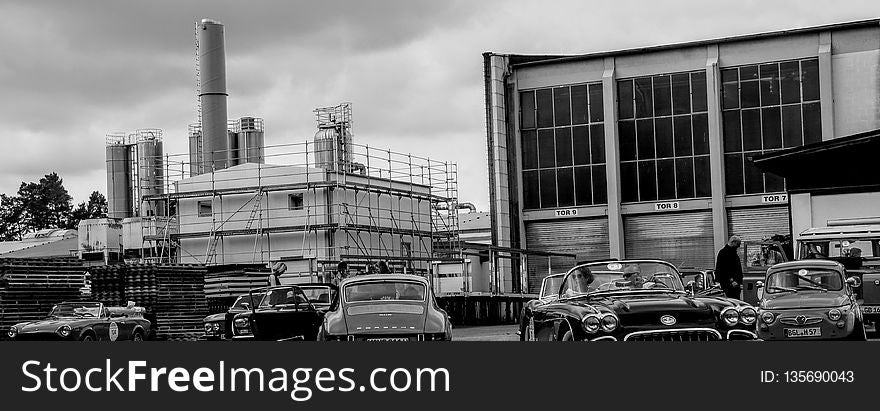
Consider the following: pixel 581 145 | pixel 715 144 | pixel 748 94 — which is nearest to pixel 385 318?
pixel 715 144

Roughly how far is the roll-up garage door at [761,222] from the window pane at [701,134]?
10.9ft

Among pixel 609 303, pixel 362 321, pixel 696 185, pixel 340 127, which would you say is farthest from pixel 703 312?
pixel 340 127

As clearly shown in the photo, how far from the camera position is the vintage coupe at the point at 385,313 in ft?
63.9

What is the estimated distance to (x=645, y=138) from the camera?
59.3 meters

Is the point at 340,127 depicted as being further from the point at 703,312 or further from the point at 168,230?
the point at 703,312

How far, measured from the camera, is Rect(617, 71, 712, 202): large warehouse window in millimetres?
58188

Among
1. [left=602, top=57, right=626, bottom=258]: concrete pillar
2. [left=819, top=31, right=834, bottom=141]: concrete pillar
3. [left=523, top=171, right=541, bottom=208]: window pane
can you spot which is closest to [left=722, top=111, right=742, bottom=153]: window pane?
[left=819, top=31, right=834, bottom=141]: concrete pillar

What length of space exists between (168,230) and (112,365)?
160 feet

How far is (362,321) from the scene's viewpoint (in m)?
19.7

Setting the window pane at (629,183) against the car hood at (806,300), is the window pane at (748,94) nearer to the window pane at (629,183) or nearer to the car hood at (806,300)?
the window pane at (629,183)

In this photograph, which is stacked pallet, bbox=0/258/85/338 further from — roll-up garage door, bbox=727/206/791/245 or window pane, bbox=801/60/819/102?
window pane, bbox=801/60/819/102

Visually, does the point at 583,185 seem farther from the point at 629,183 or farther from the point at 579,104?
the point at 579,104

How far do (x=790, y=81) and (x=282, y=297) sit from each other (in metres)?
36.4

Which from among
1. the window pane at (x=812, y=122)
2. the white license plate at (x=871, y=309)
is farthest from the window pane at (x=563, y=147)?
the white license plate at (x=871, y=309)
